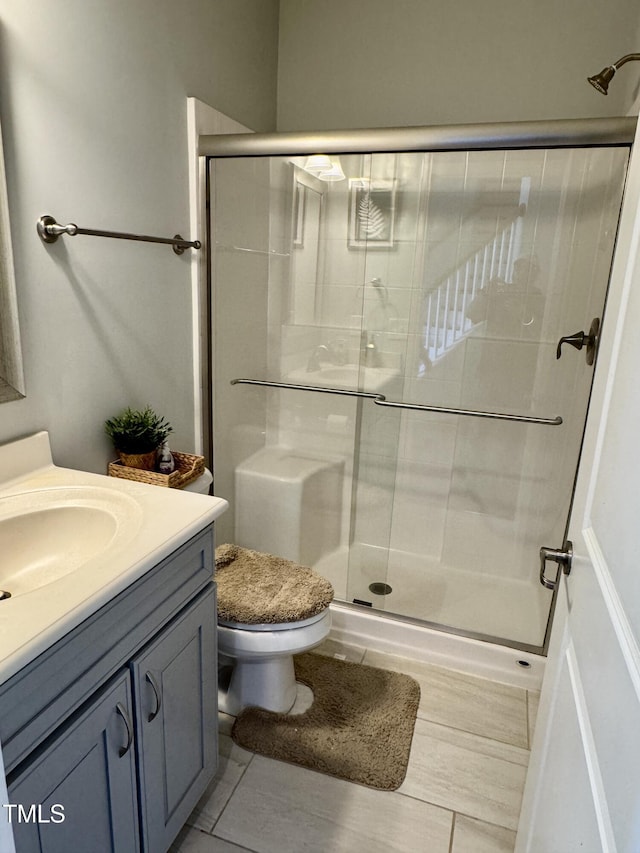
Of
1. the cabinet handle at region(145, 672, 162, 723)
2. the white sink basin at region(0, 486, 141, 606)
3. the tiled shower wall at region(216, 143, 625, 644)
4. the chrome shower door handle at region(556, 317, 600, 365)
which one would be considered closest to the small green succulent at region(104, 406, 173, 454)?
the white sink basin at region(0, 486, 141, 606)

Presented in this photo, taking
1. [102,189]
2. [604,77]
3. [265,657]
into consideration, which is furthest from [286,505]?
[604,77]

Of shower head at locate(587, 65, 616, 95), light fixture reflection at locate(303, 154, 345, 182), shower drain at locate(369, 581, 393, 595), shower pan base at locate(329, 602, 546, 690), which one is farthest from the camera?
shower drain at locate(369, 581, 393, 595)

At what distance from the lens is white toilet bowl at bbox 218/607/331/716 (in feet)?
5.28

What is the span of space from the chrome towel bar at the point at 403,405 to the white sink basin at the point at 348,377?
0.03 m

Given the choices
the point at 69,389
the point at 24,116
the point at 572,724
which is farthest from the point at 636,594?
the point at 24,116

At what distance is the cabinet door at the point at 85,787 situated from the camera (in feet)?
2.72

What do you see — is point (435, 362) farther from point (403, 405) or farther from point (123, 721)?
point (123, 721)

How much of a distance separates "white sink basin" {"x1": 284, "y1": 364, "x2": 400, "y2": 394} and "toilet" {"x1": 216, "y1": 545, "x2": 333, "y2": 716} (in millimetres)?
933

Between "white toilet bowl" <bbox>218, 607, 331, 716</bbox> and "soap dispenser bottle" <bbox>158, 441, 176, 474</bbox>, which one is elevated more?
"soap dispenser bottle" <bbox>158, 441, 176, 474</bbox>

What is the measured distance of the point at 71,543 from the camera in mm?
1254

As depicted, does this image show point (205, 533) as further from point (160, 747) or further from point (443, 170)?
point (443, 170)

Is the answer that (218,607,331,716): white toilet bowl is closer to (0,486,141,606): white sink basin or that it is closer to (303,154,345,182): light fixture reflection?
(0,486,141,606): white sink basin

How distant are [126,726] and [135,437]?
86 centimetres

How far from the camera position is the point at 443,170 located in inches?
87.2
